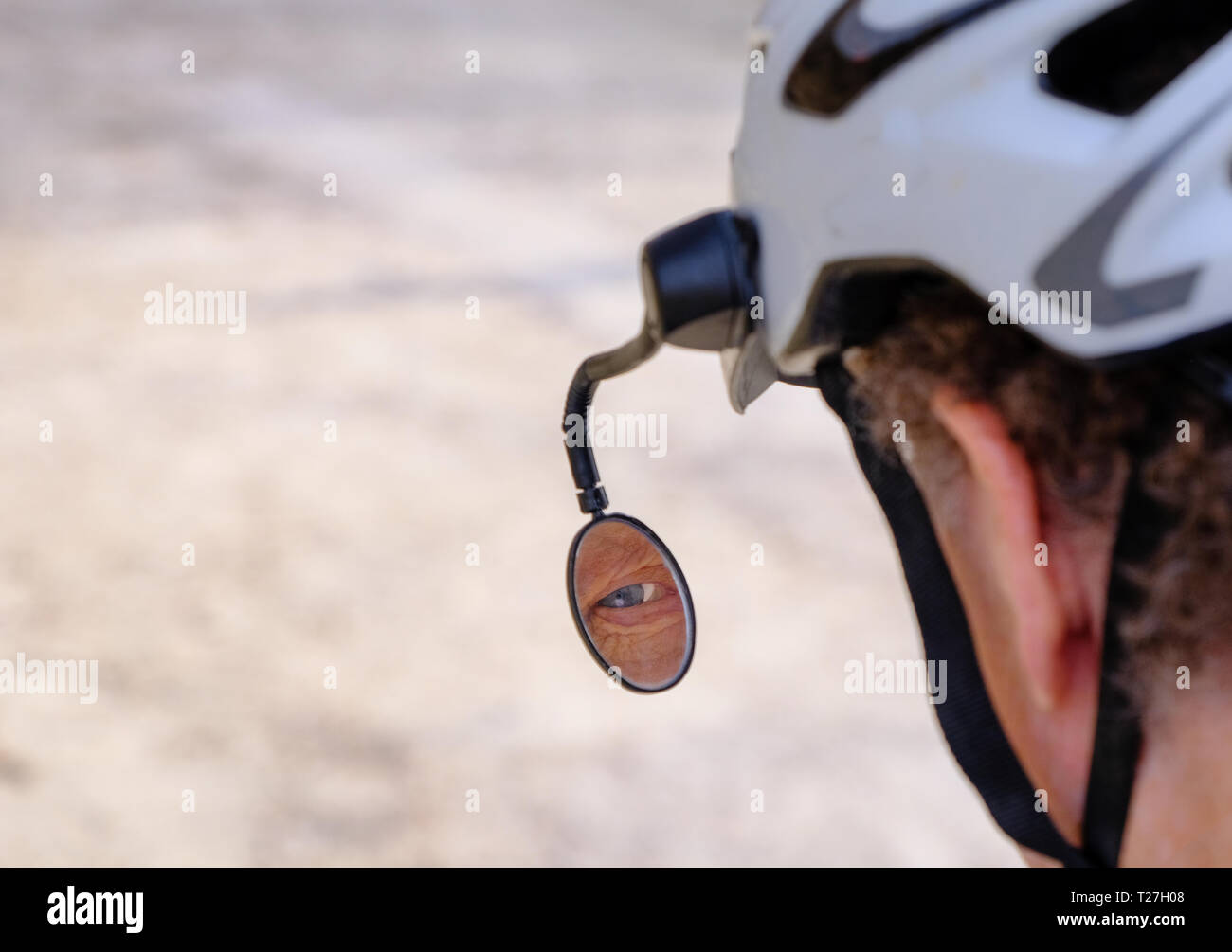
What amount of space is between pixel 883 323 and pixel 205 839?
169 centimetres

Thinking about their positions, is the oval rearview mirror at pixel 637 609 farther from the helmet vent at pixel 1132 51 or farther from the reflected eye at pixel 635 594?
the helmet vent at pixel 1132 51

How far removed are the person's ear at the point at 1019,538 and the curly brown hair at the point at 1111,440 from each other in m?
0.01

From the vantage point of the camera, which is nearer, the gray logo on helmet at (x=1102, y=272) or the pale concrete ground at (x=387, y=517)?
the gray logo on helmet at (x=1102, y=272)

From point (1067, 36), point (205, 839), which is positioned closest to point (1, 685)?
point (205, 839)

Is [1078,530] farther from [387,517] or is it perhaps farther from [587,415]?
[387,517]

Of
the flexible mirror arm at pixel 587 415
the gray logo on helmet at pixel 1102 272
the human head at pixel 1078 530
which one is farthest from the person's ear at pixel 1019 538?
the flexible mirror arm at pixel 587 415

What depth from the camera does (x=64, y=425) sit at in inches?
118

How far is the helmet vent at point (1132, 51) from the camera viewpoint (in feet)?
2.31

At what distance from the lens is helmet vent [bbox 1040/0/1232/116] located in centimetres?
70

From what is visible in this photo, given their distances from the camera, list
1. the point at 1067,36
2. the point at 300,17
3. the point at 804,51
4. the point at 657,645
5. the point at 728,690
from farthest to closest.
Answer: the point at 300,17 → the point at 728,690 → the point at 657,645 → the point at 804,51 → the point at 1067,36

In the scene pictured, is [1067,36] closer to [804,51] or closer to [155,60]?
[804,51]

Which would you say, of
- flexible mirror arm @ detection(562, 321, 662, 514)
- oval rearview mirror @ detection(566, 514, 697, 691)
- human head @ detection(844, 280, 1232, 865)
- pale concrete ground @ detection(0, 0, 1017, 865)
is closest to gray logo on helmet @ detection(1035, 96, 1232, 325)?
human head @ detection(844, 280, 1232, 865)

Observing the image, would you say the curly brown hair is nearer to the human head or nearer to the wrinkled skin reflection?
the human head

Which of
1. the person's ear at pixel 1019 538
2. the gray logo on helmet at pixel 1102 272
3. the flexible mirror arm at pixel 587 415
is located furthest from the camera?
the flexible mirror arm at pixel 587 415
